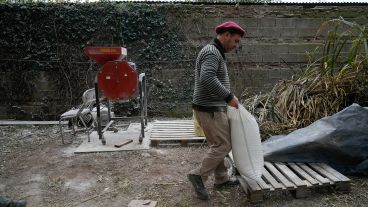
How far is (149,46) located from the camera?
7531 mm

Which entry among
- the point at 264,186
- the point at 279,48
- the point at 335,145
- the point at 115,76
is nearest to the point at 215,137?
the point at 264,186

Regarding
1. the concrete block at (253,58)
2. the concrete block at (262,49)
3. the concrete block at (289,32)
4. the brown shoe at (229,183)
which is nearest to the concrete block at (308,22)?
the concrete block at (289,32)

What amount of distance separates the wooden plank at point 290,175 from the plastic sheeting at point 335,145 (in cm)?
12

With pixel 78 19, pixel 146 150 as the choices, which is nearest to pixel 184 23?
pixel 78 19

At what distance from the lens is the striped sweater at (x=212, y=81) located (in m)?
3.14

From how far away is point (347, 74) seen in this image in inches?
207

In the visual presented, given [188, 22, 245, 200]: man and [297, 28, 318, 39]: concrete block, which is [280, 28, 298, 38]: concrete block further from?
[188, 22, 245, 200]: man

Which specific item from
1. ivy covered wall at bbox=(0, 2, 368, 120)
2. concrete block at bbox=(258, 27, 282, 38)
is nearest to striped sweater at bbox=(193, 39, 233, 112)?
ivy covered wall at bbox=(0, 2, 368, 120)

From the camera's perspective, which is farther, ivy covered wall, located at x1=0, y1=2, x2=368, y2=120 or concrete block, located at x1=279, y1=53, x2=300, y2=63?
concrete block, located at x1=279, y1=53, x2=300, y2=63

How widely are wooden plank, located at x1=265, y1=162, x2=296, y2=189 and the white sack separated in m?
0.30

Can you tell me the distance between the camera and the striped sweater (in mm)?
3141

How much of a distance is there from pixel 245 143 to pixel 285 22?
5035mm

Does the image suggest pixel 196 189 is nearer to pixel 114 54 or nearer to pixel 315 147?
pixel 315 147

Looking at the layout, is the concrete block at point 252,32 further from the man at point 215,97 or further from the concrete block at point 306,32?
the man at point 215,97
